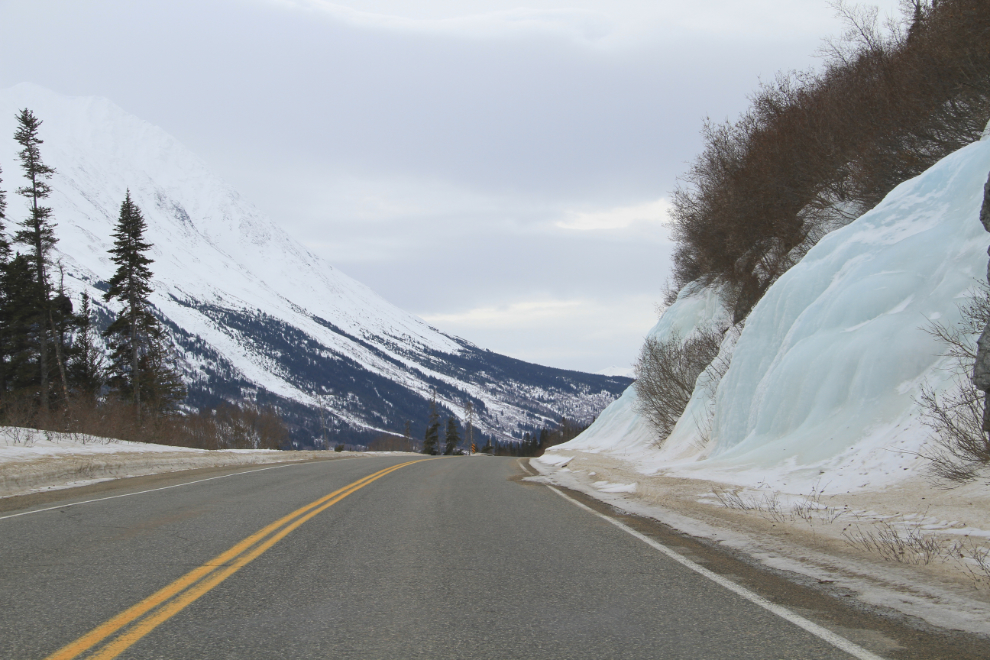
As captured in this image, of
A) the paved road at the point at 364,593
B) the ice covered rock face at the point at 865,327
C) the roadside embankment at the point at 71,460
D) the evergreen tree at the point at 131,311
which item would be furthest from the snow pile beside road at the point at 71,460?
the evergreen tree at the point at 131,311

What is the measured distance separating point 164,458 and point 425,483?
1116 cm

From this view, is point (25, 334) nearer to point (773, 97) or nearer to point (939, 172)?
point (773, 97)

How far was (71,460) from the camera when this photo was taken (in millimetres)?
17875

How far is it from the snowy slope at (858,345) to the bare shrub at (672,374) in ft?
29.0

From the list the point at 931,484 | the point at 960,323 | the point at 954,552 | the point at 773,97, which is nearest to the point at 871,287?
the point at 960,323

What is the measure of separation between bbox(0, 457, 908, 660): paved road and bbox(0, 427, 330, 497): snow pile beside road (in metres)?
6.45

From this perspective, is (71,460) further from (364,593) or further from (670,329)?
(670,329)

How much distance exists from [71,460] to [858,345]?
18141mm

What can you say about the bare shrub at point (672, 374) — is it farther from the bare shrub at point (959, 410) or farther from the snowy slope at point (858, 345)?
the bare shrub at point (959, 410)

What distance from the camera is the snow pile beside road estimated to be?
15.2m

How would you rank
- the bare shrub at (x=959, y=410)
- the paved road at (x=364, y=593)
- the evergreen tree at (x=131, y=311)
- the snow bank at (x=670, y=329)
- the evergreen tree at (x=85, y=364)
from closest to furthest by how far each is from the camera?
the paved road at (x=364, y=593), the bare shrub at (x=959, y=410), the snow bank at (x=670, y=329), the evergreen tree at (x=131, y=311), the evergreen tree at (x=85, y=364)

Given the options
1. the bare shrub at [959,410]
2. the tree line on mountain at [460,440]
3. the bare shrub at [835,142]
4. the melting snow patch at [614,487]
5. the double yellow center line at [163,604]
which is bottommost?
the tree line on mountain at [460,440]

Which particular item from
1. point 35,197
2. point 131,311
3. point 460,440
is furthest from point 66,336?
point 460,440

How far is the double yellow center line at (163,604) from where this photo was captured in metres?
4.05
